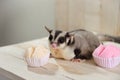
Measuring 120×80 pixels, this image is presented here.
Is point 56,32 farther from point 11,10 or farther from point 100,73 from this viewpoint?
point 11,10

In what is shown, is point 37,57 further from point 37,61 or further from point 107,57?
point 107,57

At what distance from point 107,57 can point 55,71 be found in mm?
165

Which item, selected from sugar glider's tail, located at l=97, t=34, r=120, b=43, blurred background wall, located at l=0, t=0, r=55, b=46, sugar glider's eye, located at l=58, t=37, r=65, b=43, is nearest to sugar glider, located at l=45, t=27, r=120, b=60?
sugar glider's eye, located at l=58, t=37, r=65, b=43

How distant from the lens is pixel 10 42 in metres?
1.23

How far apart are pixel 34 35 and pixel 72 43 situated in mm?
532

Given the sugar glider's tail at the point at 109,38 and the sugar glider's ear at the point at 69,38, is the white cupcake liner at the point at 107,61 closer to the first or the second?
the sugar glider's ear at the point at 69,38

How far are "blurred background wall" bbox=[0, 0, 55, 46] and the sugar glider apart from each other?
0.41 m

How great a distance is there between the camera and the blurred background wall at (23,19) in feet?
3.89

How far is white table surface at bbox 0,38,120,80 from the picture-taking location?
71cm

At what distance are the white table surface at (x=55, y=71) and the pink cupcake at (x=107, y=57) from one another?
0.05 ft

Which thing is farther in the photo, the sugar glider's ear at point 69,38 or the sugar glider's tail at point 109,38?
the sugar glider's tail at point 109,38

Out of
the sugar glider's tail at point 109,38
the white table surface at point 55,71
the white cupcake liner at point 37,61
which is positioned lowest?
the sugar glider's tail at point 109,38

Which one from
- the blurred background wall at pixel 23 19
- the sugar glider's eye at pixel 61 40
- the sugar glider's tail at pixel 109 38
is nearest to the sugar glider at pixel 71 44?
the sugar glider's eye at pixel 61 40

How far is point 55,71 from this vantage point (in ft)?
2.50
